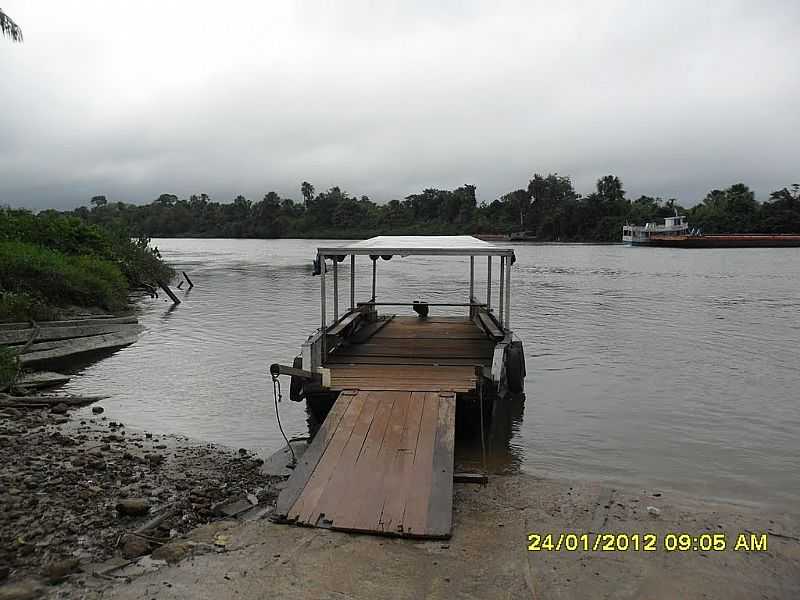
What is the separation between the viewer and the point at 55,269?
16812mm

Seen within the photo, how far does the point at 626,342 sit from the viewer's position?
17.3 m

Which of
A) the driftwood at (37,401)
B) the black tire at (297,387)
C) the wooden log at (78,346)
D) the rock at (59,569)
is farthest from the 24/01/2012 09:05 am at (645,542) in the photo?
the wooden log at (78,346)

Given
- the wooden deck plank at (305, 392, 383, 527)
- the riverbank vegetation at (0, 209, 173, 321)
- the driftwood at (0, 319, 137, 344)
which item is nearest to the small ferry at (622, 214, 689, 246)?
the riverbank vegetation at (0, 209, 173, 321)

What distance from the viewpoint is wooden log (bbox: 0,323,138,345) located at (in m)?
12.5

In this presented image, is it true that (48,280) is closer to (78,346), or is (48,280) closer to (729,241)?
(78,346)

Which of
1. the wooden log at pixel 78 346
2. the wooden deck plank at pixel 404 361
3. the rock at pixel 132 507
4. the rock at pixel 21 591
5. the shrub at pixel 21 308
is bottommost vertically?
the wooden log at pixel 78 346

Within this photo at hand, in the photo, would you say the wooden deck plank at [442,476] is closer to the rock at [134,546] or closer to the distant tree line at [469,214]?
the rock at [134,546]

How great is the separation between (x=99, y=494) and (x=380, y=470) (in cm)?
241

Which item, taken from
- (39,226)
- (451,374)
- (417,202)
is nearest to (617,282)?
(39,226)

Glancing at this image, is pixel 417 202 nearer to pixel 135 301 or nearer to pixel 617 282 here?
pixel 617 282

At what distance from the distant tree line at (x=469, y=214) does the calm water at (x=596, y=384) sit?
7082 centimetres

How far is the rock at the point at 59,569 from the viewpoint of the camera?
4461mm

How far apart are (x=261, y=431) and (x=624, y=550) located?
532cm

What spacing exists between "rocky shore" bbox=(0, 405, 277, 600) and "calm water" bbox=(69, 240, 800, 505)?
1205mm
